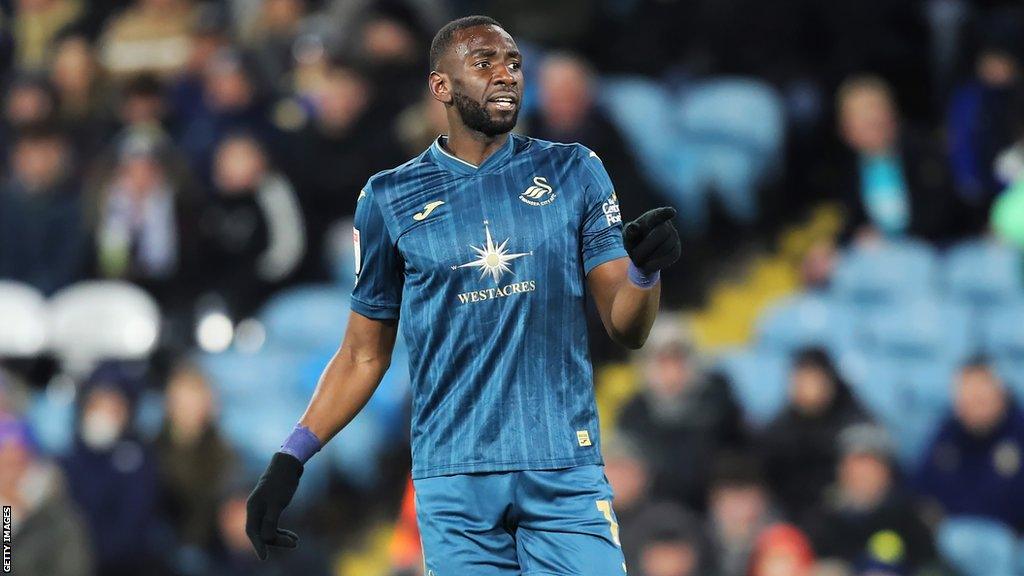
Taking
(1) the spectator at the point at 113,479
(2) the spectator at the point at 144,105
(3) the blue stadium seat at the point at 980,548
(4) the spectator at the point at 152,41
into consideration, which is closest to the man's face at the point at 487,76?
(3) the blue stadium seat at the point at 980,548

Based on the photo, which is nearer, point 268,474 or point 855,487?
point 268,474

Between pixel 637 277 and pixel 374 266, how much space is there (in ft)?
2.65

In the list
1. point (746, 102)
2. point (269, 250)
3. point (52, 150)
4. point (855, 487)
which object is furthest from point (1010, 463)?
point (52, 150)

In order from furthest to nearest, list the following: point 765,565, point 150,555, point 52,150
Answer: point 52,150 < point 150,555 < point 765,565

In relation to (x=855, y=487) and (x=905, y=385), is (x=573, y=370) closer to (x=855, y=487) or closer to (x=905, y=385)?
(x=855, y=487)

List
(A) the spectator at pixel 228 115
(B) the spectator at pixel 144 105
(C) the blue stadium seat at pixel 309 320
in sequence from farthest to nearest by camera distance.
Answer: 1. (B) the spectator at pixel 144 105
2. (A) the spectator at pixel 228 115
3. (C) the blue stadium seat at pixel 309 320

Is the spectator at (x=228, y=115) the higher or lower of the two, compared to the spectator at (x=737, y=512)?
higher

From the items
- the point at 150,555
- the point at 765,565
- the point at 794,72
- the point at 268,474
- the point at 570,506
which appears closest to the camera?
the point at 570,506

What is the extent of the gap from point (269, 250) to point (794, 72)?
11.2 ft

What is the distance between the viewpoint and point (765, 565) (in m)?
8.12

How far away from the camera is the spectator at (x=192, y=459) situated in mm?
9602

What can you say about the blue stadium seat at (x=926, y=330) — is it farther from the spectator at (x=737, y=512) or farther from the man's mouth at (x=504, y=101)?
the man's mouth at (x=504, y=101)

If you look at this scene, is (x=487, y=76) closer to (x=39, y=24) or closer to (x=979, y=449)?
(x=979, y=449)

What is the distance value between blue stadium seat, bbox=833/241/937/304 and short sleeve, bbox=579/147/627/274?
5.18 metres
